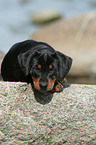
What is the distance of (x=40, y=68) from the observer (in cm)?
384

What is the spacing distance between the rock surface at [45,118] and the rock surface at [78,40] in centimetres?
776

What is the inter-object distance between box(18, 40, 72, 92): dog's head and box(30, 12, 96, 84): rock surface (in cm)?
784

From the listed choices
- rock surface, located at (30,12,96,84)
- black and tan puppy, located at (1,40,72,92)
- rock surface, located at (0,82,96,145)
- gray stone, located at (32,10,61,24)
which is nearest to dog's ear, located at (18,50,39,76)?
black and tan puppy, located at (1,40,72,92)

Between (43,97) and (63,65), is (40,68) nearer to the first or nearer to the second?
(63,65)

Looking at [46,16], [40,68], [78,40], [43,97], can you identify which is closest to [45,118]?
[43,97]

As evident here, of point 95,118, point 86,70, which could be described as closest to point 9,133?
point 95,118

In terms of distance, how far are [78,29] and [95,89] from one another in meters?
8.57

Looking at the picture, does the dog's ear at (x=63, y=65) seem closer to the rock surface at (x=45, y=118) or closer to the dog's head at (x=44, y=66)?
the dog's head at (x=44, y=66)

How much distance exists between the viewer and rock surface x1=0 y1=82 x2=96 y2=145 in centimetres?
396

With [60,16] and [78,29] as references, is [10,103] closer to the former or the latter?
[78,29]

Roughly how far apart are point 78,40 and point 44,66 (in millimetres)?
8694

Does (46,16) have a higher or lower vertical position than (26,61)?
higher

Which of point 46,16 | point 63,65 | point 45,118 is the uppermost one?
point 46,16

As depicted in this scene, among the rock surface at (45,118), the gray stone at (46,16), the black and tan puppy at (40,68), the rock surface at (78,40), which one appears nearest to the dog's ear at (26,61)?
the black and tan puppy at (40,68)
